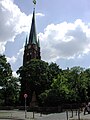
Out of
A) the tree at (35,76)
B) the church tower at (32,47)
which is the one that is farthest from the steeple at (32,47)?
the tree at (35,76)

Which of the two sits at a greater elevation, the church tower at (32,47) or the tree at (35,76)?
the church tower at (32,47)

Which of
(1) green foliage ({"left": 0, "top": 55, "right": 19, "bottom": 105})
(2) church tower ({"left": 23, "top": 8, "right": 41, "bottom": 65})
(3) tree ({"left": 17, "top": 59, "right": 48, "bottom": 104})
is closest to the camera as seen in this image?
(1) green foliage ({"left": 0, "top": 55, "right": 19, "bottom": 105})

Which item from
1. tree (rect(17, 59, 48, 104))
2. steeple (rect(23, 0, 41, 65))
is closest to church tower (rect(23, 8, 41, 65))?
steeple (rect(23, 0, 41, 65))

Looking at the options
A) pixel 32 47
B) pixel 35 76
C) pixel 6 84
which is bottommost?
pixel 6 84

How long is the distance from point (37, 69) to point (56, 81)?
21.0 metres

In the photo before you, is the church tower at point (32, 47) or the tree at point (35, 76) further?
the church tower at point (32, 47)

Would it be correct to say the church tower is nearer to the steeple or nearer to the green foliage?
the steeple

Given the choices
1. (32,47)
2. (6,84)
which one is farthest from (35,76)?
(32,47)

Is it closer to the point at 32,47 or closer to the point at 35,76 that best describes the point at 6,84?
the point at 35,76

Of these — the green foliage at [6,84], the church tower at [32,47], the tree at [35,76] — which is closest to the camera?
the green foliage at [6,84]

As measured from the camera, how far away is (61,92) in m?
68.8

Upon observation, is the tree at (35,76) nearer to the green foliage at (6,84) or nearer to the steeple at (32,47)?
the green foliage at (6,84)

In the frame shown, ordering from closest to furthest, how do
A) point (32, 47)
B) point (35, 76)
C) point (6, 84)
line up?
point (6, 84) → point (35, 76) → point (32, 47)

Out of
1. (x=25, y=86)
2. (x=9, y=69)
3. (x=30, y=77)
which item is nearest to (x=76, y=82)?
(x=9, y=69)
